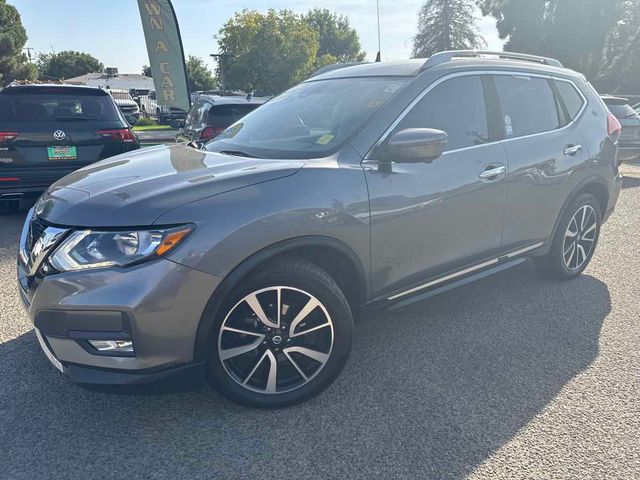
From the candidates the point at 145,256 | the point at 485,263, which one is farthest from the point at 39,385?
the point at 485,263

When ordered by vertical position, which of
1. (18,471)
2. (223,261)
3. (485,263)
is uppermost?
(223,261)

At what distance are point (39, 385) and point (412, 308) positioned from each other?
2541mm

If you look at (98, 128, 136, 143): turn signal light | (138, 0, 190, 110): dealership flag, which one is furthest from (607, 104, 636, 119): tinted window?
(138, 0, 190, 110): dealership flag

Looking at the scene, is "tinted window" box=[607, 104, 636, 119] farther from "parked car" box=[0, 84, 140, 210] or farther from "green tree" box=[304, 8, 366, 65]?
"green tree" box=[304, 8, 366, 65]

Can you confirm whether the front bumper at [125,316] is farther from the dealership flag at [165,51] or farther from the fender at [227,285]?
the dealership flag at [165,51]

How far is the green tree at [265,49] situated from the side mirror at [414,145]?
29559mm

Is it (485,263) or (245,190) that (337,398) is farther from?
(485,263)

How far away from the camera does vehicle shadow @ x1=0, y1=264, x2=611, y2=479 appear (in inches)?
89.7

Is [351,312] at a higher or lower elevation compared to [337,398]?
higher

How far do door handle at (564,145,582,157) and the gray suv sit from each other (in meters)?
0.02

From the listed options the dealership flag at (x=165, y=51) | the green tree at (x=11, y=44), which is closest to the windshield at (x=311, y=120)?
the dealership flag at (x=165, y=51)

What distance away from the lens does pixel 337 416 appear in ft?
8.57

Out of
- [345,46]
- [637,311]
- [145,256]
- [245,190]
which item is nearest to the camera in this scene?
[145,256]

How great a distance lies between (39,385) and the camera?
285cm
